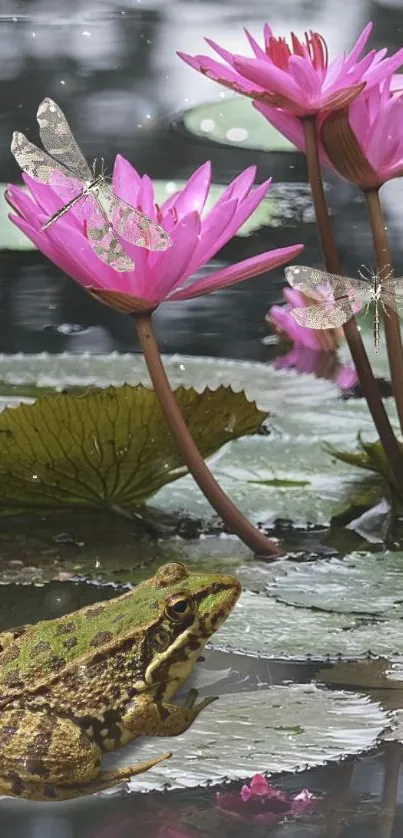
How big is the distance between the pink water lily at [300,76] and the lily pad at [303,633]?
0.97 ft

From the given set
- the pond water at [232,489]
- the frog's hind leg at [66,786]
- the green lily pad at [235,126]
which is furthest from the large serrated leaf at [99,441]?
the green lily pad at [235,126]

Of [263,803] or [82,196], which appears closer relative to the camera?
[263,803]

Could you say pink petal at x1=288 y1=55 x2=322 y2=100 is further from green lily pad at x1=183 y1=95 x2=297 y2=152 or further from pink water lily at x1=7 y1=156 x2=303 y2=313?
green lily pad at x1=183 y1=95 x2=297 y2=152

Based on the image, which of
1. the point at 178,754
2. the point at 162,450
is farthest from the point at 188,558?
the point at 178,754

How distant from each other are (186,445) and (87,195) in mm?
164

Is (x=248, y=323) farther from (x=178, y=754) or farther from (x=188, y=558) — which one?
(x=178, y=754)

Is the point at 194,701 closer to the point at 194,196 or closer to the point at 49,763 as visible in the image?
the point at 49,763

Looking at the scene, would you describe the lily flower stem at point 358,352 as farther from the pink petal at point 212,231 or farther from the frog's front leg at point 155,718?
the frog's front leg at point 155,718

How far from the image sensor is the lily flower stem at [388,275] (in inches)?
26.9

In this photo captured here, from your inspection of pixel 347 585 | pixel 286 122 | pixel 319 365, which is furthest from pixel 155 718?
pixel 319 365

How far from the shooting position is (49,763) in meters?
0.53

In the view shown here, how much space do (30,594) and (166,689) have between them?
0.40ft

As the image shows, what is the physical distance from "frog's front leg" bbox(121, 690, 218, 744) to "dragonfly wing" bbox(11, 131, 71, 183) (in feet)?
1.05

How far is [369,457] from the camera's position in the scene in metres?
0.80
